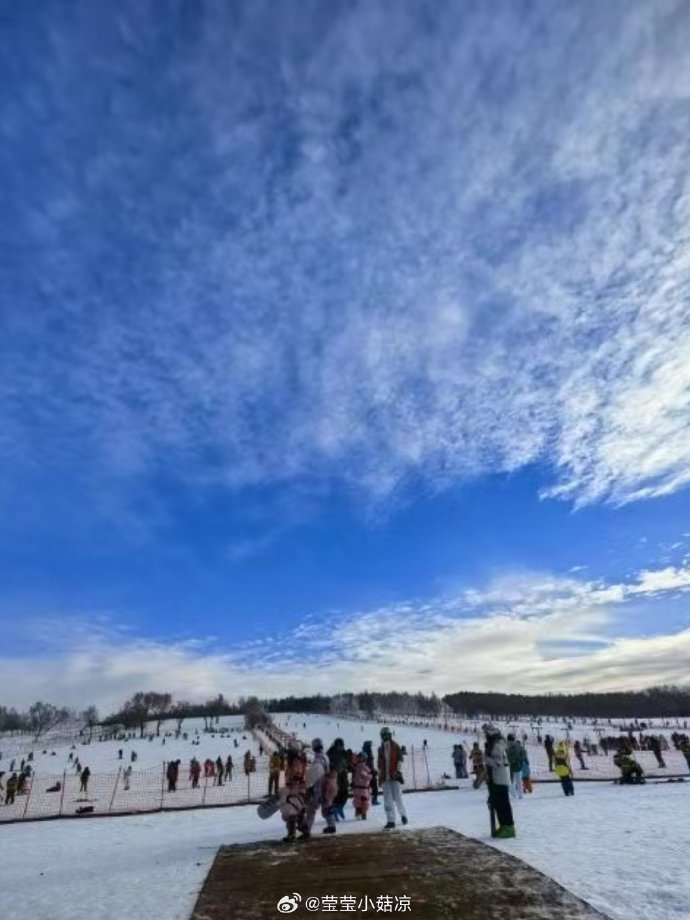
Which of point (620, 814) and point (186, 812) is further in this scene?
point (186, 812)

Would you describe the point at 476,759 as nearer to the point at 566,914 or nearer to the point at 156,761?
the point at 566,914

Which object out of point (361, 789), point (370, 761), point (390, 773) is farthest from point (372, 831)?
point (370, 761)

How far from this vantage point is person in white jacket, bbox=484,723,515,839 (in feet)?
31.8

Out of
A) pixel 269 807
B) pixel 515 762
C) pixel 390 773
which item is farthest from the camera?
pixel 515 762

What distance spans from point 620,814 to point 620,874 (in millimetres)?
5610

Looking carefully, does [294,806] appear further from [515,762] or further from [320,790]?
[515,762]

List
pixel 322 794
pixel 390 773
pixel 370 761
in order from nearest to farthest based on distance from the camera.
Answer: pixel 390 773 → pixel 322 794 → pixel 370 761

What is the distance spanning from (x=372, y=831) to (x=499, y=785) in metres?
2.34

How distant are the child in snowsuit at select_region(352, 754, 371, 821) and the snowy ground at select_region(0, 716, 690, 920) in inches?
10.7

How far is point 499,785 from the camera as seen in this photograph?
9938 millimetres

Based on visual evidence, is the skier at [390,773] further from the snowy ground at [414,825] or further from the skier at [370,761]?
the skier at [370,761]

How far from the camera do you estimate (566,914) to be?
5762mm

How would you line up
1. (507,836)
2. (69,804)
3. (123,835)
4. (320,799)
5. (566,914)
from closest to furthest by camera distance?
(566,914) < (507,836) < (320,799) < (123,835) < (69,804)

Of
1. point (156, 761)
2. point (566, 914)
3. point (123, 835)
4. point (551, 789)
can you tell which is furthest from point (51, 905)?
point (156, 761)
